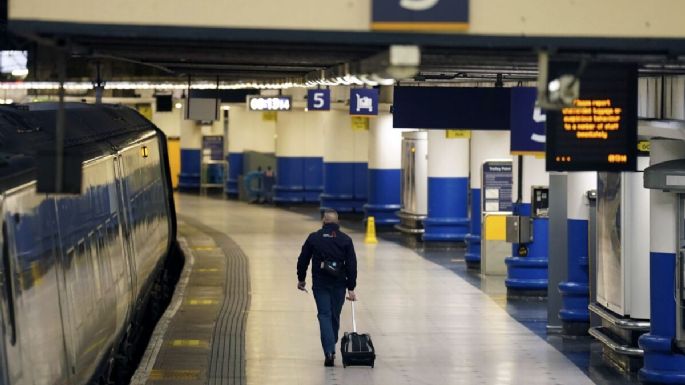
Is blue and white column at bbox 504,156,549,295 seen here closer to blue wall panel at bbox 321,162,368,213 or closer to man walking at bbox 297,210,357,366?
man walking at bbox 297,210,357,366

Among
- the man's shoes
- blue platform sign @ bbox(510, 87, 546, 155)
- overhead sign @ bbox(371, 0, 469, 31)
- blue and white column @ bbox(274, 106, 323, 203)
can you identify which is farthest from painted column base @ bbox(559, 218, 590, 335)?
blue and white column @ bbox(274, 106, 323, 203)

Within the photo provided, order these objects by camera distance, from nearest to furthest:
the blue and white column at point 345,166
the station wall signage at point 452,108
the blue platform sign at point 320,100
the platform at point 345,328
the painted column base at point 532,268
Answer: the platform at point 345,328 < the station wall signage at point 452,108 < the painted column base at point 532,268 < the blue platform sign at point 320,100 < the blue and white column at point 345,166

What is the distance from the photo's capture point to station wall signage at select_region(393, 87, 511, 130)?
15.7 m

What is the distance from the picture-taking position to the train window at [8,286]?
7.62 meters

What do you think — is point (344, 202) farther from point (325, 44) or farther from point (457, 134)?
point (325, 44)

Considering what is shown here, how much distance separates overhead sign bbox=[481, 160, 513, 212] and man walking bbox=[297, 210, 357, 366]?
33.6ft

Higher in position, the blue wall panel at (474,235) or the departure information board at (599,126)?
the departure information board at (599,126)

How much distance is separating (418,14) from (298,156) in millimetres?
38831

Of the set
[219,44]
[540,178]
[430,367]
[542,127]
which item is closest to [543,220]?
[540,178]

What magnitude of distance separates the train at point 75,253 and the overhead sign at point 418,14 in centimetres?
212

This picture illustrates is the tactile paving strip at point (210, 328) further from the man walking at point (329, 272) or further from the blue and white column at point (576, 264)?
the blue and white column at point (576, 264)

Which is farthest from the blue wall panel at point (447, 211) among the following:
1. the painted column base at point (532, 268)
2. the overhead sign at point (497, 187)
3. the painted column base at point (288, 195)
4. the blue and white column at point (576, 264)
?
the painted column base at point (288, 195)

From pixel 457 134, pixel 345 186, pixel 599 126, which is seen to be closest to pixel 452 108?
pixel 599 126

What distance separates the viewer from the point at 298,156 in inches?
1842
